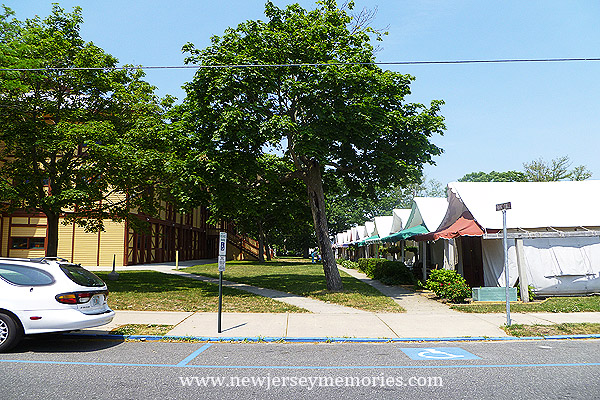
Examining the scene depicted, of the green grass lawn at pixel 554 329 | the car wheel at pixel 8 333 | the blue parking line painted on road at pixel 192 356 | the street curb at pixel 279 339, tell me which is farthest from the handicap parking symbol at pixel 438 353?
the car wheel at pixel 8 333

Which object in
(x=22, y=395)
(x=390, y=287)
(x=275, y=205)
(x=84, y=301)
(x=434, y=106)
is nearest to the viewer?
(x=22, y=395)

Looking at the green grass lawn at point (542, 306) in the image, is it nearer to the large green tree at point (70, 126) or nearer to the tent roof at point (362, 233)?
the large green tree at point (70, 126)

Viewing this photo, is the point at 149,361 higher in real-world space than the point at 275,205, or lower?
lower

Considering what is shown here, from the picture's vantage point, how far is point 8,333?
23.5 ft

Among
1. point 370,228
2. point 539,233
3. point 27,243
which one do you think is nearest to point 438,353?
point 539,233

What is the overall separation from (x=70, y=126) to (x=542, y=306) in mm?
16422

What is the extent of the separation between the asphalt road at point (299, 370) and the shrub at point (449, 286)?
495 centimetres

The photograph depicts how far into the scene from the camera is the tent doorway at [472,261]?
55.8ft

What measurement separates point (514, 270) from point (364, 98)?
308 inches

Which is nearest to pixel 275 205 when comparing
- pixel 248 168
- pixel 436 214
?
pixel 436 214

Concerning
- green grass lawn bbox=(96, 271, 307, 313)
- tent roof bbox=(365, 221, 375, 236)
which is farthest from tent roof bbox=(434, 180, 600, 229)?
tent roof bbox=(365, 221, 375, 236)

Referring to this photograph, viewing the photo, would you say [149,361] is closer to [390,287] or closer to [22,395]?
[22,395]

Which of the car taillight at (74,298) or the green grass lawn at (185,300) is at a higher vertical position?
the car taillight at (74,298)

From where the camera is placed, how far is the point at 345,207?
75.5 metres
